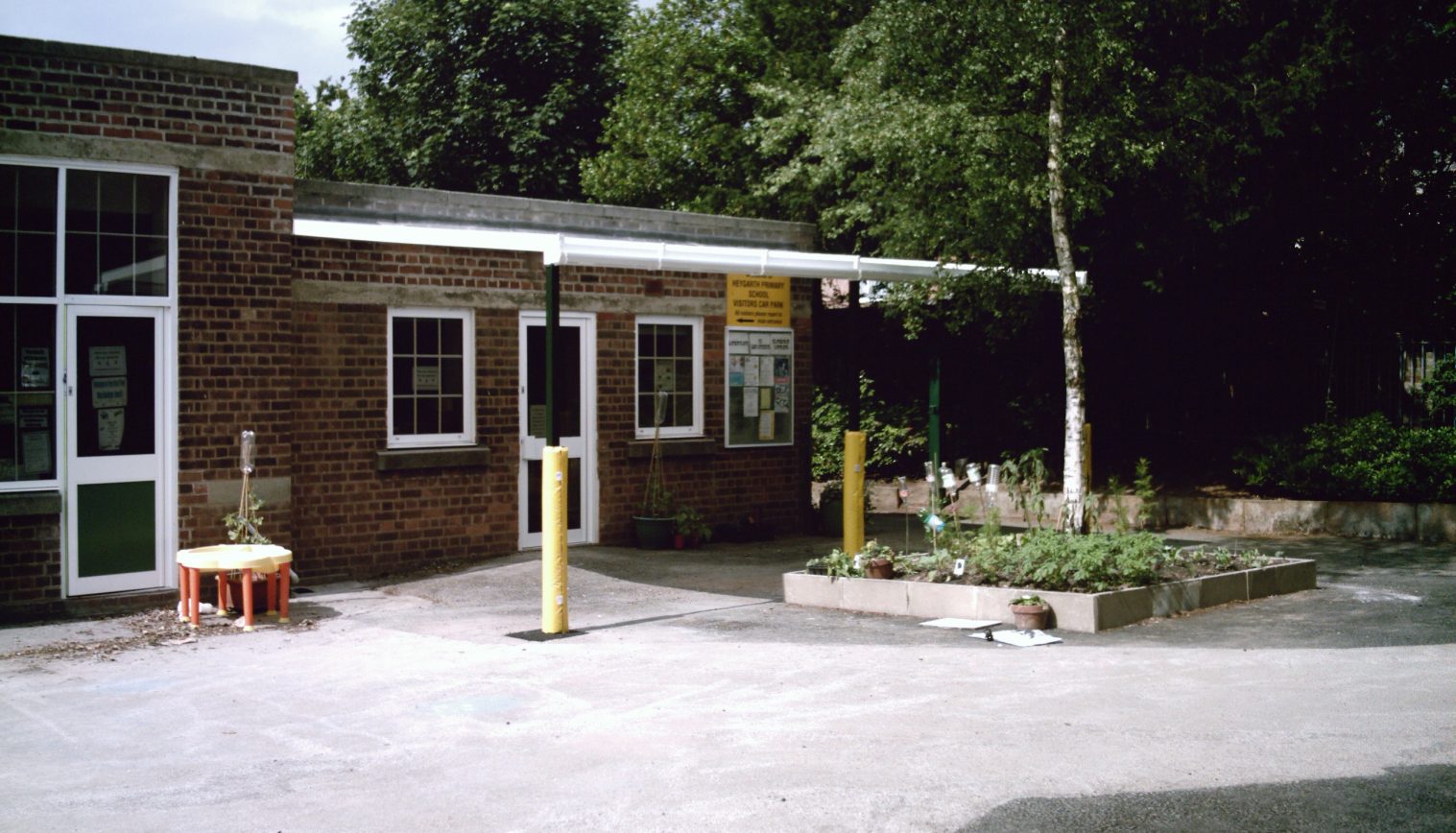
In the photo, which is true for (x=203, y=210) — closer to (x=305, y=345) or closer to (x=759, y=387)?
(x=305, y=345)

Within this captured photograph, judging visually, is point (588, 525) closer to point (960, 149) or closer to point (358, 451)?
point (358, 451)

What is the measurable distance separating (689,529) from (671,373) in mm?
1843

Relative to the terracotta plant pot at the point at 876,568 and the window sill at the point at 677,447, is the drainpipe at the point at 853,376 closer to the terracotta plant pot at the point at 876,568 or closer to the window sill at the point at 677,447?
the window sill at the point at 677,447

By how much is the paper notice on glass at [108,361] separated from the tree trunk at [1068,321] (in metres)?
8.39

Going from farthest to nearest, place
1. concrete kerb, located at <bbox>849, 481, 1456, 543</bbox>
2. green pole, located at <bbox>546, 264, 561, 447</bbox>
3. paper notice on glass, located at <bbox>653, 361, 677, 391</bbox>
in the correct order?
1. paper notice on glass, located at <bbox>653, 361, 677, 391</bbox>
2. concrete kerb, located at <bbox>849, 481, 1456, 543</bbox>
3. green pole, located at <bbox>546, 264, 561, 447</bbox>

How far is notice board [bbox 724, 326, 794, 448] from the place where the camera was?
52.7 ft

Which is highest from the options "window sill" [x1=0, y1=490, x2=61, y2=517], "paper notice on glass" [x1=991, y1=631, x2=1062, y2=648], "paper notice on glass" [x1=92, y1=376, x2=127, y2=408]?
"paper notice on glass" [x1=92, y1=376, x2=127, y2=408]

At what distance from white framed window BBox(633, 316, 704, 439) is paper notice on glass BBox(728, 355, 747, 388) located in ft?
1.43

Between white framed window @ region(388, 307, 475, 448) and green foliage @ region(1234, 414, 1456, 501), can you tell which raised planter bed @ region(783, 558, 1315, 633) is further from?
green foliage @ region(1234, 414, 1456, 501)

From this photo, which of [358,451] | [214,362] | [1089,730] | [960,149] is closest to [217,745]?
[1089,730]

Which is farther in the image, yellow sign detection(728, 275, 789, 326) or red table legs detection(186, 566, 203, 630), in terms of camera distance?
yellow sign detection(728, 275, 789, 326)

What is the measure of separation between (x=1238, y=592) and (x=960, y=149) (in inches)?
197

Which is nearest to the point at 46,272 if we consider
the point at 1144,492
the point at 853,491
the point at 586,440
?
the point at 586,440

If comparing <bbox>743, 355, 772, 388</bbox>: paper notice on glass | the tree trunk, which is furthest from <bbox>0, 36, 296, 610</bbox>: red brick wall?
the tree trunk
